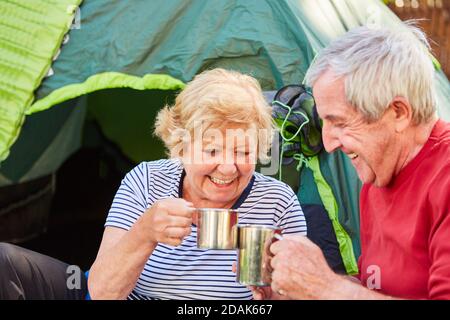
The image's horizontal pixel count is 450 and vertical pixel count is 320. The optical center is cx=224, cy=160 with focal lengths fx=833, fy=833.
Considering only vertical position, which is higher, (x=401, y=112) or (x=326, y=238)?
(x=401, y=112)

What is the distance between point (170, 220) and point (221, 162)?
332mm

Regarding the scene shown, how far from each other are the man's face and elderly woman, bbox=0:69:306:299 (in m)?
0.34

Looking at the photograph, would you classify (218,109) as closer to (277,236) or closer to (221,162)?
(221,162)

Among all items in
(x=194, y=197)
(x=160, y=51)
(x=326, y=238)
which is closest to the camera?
(x=194, y=197)

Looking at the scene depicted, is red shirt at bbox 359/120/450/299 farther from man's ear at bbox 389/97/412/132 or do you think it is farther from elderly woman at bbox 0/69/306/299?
elderly woman at bbox 0/69/306/299

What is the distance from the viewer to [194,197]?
7.60 ft

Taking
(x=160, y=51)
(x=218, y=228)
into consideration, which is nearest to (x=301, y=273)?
(x=218, y=228)

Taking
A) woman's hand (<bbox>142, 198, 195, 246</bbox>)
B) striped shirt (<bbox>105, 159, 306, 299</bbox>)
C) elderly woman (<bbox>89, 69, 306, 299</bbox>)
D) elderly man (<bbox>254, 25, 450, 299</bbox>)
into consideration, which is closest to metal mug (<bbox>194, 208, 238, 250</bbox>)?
woman's hand (<bbox>142, 198, 195, 246</bbox>)

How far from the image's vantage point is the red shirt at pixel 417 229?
172 cm

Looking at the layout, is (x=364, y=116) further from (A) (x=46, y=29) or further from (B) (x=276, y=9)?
(A) (x=46, y=29)

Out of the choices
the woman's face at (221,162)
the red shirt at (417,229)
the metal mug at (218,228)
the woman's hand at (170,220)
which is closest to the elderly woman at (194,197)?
the woman's face at (221,162)

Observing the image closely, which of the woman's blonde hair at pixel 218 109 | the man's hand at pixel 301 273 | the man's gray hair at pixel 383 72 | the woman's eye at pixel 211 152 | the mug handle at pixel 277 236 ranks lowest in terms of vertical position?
the man's hand at pixel 301 273

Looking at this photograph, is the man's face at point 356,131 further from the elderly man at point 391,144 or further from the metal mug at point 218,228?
the metal mug at point 218,228

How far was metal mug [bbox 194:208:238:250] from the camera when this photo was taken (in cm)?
186
